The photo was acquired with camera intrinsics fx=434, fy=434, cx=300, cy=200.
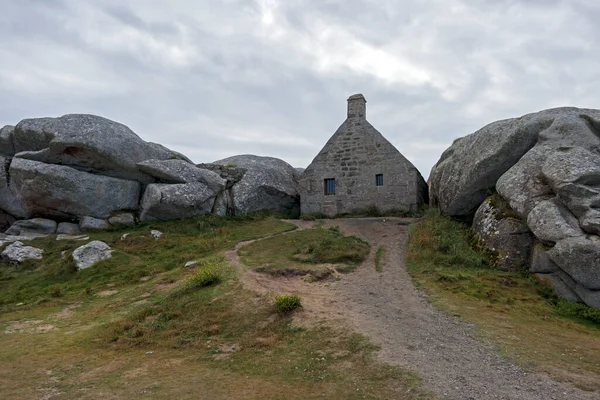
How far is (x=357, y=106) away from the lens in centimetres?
2728

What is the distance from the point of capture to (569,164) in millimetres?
13992

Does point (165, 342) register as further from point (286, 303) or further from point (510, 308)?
point (510, 308)

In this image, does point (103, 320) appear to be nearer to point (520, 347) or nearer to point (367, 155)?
point (520, 347)

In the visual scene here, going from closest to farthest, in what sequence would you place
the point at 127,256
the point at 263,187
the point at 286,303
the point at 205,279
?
1. the point at 286,303
2. the point at 205,279
3. the point at 127,256
4. the point at 263,187

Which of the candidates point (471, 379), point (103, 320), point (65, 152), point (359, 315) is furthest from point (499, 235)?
point (65, 152)

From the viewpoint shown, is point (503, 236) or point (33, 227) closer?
point (503, 236)

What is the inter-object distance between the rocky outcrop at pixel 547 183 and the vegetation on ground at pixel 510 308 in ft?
2.87

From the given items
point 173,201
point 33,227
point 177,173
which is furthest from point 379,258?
point 33,227

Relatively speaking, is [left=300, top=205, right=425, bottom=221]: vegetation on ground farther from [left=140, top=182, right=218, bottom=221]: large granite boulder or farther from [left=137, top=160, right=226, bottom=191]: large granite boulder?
[left=140, top=182, right=218, bottom=221]: large granite boulder

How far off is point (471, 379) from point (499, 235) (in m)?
9.54

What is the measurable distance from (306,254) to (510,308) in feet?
24.5

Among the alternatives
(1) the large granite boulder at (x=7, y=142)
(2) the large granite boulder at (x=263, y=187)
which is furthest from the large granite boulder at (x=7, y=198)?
(2) the large granite boulder at (x=263, y=187)

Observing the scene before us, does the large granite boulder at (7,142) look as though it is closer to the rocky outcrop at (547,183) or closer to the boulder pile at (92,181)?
the boulder pile at (92,181)

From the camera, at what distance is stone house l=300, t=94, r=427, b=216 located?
25372 millimetres
